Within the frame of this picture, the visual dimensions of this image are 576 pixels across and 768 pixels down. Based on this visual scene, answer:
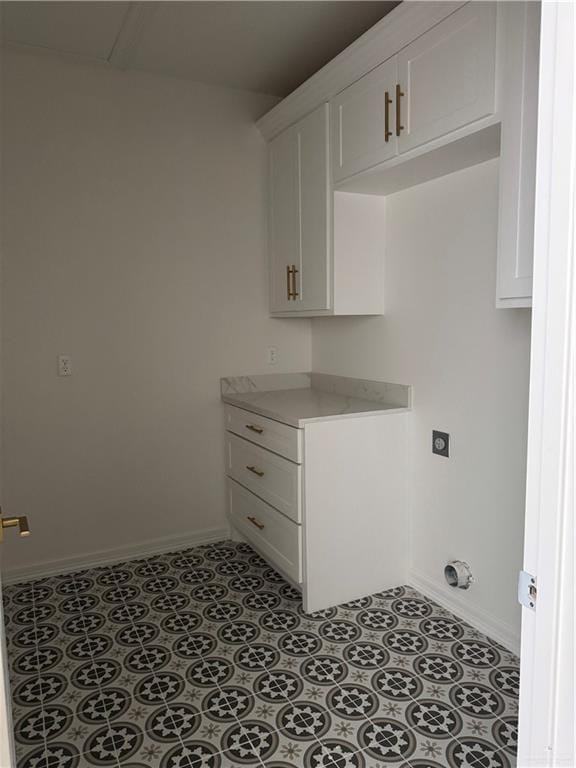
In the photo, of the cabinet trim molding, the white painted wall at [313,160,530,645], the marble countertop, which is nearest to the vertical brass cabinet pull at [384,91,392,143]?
the cabinet trim molding

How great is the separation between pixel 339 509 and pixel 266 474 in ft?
1.43

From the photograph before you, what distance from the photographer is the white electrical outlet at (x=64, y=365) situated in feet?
9.65

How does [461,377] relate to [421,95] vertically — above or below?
below

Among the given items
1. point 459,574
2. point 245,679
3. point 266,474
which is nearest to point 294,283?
point 266,474

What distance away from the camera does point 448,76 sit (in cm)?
194

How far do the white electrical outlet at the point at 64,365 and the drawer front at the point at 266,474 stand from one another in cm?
94

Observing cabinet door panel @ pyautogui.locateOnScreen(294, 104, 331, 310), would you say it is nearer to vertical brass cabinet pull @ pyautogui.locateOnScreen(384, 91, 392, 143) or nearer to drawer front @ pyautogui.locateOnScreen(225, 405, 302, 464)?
vertical brass cabinet pull @ pyautogui.locateOnScreen(384, 91, 392, 143)

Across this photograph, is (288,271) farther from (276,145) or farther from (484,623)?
(484,623)

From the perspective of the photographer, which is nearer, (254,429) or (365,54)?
(365,54)

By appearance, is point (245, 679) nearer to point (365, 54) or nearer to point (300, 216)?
point (300, 216)

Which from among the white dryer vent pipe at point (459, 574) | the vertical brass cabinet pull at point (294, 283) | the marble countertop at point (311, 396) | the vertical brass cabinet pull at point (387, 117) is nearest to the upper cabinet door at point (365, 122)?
the vertical brass cabinet pull at point (387, 117)

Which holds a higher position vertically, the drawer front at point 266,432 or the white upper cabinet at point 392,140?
the white upper cabinet at point 392,140

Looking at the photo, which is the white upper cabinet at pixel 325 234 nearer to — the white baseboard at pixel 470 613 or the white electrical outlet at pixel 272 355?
the white electrical outlet at pixel 272 355

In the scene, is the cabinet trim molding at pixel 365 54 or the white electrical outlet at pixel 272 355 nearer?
the cabinet trim molding at pixel 365 54
